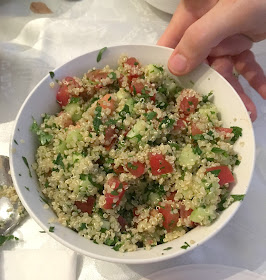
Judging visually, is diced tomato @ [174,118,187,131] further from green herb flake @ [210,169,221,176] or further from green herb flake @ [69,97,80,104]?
green herb flake @ [69,97,80,104]

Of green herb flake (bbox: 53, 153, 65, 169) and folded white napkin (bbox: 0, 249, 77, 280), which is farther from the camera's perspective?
folded white napkin (bbox: 0, 249, 77, 280)

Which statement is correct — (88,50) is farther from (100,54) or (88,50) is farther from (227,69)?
(227,69)

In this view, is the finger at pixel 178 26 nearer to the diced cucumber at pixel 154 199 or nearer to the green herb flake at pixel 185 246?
the diced cucumber at pixel 154 199

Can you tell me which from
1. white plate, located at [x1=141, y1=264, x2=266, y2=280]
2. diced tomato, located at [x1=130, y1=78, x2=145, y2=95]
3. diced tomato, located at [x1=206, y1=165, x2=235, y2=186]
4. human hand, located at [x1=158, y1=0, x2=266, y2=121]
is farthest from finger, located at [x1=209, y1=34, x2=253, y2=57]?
white plate, located at [x1=141, y1=264, x2=266, y2=280]

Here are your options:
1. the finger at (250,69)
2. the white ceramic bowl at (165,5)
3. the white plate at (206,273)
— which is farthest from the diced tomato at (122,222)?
the white ceramic bowl at (165,5)

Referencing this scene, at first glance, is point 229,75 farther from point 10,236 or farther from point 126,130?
point 10,236
